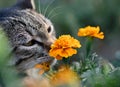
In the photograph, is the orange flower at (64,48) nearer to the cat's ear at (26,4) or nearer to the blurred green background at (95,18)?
the cat's ear at (26,4)

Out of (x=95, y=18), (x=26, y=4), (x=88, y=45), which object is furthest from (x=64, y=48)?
(x=95, y=18)

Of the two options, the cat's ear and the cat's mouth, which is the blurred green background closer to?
the cat's ear

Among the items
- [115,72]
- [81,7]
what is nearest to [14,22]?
[115,72]

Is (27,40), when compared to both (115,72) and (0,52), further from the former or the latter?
(0,52)

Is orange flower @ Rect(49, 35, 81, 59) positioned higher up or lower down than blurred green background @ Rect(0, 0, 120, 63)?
lower down

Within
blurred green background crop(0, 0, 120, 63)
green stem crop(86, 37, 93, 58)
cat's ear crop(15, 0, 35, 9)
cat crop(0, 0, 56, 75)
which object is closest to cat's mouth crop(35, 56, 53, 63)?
cat crop(0, 0, 56, 75)

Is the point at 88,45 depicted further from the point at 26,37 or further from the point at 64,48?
the point at 26,37
